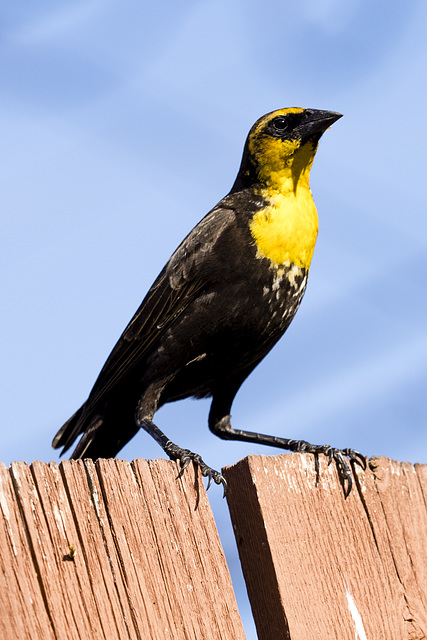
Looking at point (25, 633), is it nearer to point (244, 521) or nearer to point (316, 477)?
point (244, 521)

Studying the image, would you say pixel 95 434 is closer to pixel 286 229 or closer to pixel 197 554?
pixel 286 229

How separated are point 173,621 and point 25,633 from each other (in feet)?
1.25

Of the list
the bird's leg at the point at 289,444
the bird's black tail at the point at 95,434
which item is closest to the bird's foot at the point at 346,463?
the bird's leg at the point at 289,444

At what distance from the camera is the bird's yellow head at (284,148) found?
4355 millimetres

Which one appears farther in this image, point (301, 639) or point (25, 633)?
point (301, 639)

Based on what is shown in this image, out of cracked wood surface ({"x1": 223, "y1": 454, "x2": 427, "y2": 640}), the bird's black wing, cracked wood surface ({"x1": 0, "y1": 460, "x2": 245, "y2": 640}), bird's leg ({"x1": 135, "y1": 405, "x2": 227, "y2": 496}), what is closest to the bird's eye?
the bird's black wing

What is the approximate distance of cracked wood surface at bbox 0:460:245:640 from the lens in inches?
73.0

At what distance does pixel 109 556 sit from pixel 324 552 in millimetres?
693

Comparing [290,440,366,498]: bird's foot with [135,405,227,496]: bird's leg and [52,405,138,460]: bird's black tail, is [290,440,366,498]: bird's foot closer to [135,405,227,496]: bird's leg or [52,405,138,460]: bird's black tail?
[135,405,227,496]: bird's leg

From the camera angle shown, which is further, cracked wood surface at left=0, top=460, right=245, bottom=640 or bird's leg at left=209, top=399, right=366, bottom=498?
bird's leg at left=209, top=399, right=366, bottom=498

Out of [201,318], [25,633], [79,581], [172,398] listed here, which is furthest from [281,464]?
[172,398]

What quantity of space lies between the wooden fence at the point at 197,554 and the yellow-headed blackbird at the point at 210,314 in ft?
4.00

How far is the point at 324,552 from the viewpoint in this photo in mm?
2365

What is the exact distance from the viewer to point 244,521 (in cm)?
230
